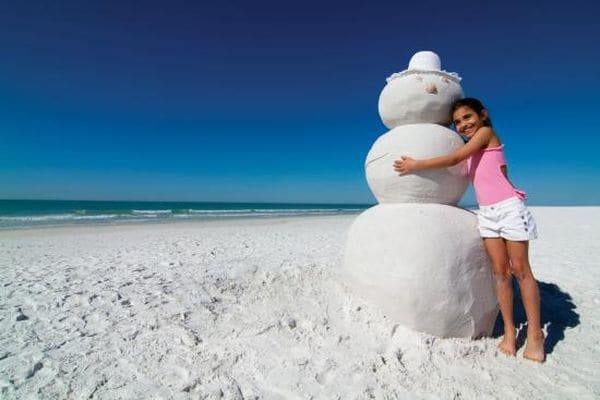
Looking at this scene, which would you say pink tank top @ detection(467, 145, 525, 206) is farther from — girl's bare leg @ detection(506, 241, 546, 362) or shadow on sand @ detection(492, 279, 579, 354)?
shadow on sand @ detection(492, 279, 579, 354)

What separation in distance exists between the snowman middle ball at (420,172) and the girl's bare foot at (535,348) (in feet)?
4.73

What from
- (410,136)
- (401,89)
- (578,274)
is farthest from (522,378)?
(578,274)

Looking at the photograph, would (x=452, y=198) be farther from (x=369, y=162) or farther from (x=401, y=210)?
(x=369, y=162)

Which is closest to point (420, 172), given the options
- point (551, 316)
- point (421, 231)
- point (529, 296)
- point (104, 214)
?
point (421, 231)

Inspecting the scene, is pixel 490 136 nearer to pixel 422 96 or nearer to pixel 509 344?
pixel 422 96

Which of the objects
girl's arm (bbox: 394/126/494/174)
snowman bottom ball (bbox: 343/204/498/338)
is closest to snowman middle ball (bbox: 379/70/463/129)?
girl's arm (bbox: 394/126/494/174)

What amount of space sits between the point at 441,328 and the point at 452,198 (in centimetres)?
134

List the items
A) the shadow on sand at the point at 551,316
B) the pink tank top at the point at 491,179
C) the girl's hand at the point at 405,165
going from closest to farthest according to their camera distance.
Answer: the pink tank top at the point at 491,179 → the girl's hand at the point at 405,165 → the shadow on sand at the point at 551,316

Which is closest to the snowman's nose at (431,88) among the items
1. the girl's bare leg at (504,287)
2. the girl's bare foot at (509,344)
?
the girl's bare leg at (504,287)

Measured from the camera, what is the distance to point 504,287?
313cm

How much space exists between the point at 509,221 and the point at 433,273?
0.84 metres

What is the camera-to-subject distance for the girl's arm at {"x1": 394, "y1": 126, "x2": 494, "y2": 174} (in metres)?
3.18

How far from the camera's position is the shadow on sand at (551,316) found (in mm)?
3461

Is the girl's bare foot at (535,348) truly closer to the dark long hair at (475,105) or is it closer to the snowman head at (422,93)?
the dark long hair at (475,105)
